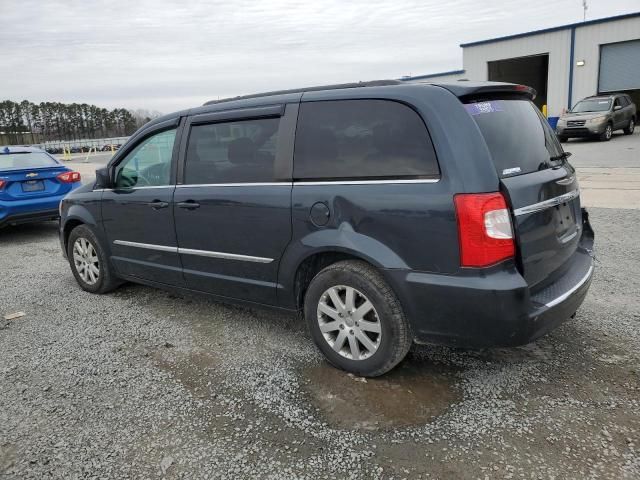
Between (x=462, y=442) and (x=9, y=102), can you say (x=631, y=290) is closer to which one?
(x=462, y=442)

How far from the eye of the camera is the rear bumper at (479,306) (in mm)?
2678

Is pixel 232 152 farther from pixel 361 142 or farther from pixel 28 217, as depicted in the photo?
pixel 28 217

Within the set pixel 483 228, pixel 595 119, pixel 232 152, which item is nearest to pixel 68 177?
pixel 232 152

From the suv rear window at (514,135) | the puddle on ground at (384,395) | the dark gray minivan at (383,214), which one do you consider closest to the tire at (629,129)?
the dark gray minivan at (383,214)

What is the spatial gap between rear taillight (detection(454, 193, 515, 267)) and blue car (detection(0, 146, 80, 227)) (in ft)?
23.3

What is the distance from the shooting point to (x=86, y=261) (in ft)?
16.9

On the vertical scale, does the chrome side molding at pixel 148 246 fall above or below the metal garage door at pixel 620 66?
below

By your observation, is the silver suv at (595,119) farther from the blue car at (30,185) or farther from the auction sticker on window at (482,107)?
the auction sticker on window at (482,107)

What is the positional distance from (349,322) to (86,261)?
10.4 feet

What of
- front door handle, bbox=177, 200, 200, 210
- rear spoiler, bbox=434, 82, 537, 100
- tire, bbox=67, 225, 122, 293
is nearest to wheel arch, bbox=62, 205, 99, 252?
tire, bbox=67, 225, 122, 293

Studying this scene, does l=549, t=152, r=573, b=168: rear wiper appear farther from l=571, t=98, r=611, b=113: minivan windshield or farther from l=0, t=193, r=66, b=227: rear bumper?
l=571, t=98, r=611, b=113: minivan windshield

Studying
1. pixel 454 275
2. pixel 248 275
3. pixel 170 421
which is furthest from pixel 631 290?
pixel 170 421

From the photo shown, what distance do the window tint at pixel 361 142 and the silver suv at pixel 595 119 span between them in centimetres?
1921

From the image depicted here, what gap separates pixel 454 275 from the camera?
2744 mm
